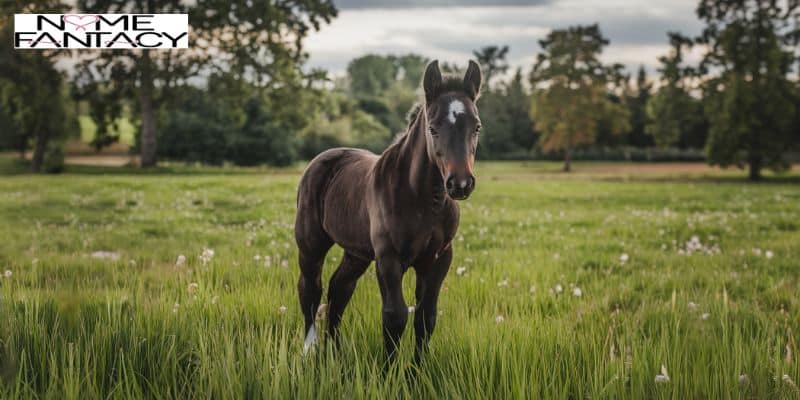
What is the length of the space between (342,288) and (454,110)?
208cm

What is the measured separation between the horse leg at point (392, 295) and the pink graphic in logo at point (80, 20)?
13.2ft

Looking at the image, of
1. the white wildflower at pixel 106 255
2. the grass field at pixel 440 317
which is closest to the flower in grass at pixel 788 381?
the grass field at pixel 440 317

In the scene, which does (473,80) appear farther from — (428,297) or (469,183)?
(428,297)

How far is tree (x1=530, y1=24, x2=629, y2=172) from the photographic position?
6956 centimetres

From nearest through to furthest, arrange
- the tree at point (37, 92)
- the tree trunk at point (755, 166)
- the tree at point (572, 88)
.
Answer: the tree at point (37, 92) → the tree trunk at point (755, 166) → the tree at point (572, 88)

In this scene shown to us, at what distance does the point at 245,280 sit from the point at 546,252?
5.53 metres

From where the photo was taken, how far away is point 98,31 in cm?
574

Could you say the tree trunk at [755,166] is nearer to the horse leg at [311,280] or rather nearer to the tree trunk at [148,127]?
the tree trunk at [148,127]

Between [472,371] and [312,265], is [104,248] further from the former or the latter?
[472,371]

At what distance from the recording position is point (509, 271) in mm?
8141

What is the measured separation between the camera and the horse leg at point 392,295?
410cm

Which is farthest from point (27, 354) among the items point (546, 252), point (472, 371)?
point (546, 252)

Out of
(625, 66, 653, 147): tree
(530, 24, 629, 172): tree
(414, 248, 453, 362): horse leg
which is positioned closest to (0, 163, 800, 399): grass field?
(414, 248, 453, 362): horse leg

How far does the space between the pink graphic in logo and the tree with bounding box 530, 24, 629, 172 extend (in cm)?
6635
